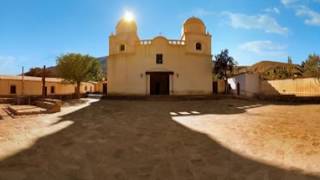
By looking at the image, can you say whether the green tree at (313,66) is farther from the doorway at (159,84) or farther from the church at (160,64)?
the doorway at (159,84)

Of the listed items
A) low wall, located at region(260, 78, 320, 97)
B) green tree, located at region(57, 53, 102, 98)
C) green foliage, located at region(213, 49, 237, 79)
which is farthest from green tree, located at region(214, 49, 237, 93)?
green tree, located at region(57, 53, 102, 98)

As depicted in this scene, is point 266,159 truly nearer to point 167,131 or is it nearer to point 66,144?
point 167,131

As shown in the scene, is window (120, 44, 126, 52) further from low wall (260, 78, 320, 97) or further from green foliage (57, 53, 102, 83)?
low wall (260, 78, 320, 97)

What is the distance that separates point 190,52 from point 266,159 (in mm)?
22553

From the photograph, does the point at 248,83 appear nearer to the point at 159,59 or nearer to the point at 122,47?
the point at 159,59

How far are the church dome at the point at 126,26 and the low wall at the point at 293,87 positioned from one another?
1511cm

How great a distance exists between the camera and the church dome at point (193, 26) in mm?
29703

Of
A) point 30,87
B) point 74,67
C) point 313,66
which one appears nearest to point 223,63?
point 313,66

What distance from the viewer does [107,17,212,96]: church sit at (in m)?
28.5

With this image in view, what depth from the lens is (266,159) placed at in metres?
6.74

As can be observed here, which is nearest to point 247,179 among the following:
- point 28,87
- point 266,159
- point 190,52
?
point 266,159

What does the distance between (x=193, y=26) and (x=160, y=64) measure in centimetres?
544

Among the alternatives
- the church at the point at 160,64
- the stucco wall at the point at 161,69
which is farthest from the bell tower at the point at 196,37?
the stucco wall at the point at 161,69

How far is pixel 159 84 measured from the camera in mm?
29906
